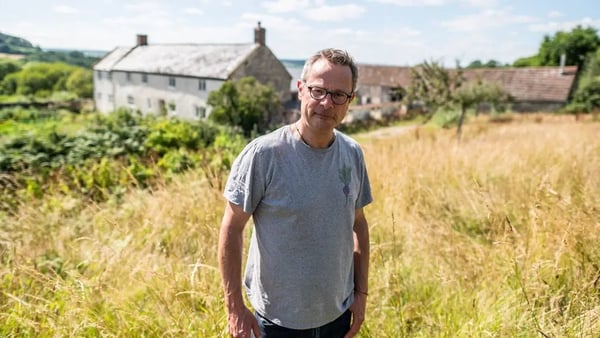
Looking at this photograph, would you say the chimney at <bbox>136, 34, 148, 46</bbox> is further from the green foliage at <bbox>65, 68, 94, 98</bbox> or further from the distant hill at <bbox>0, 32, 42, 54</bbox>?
the distant hill at <bbox>0, 32, 42, 54</bbox>

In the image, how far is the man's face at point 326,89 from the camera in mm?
1572

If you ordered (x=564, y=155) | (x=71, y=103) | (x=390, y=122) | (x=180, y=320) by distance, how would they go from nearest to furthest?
(x=180, y=320) → (x=564, y=155) → (x=390, y=122) → (x=71, y=103)

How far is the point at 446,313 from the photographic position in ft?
8.07

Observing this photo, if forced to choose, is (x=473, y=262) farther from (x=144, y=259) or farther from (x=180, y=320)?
(x=144, y=259)

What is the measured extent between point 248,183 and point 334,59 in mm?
613

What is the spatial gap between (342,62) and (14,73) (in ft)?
210

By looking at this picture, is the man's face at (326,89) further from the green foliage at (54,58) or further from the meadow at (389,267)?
the green foliage at (54,58)

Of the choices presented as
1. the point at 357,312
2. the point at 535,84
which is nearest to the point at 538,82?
the point at 535,84

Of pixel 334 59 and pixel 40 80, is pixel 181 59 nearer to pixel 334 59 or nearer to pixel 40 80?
pixel 40 80

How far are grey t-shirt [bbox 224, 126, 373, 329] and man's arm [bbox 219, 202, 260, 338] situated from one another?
2.5 inches

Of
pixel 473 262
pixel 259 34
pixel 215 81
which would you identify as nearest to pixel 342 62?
pixel 473 262


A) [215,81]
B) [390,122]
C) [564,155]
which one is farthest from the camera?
[390,122]

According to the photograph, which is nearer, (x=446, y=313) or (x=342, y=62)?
(x=342, y=62)

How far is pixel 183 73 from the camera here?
29.9 m
